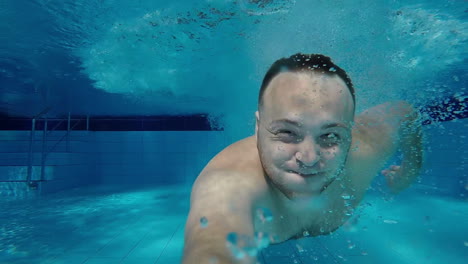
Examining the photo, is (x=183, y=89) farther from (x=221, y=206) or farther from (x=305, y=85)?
(x=221, y=206)

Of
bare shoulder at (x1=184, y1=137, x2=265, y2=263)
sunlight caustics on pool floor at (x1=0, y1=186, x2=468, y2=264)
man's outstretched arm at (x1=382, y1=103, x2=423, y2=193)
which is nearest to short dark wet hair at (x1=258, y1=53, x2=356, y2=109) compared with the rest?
bare shoulder at (x1=184, y1=137, x2=265, y2=263)

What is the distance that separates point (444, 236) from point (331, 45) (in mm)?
5510

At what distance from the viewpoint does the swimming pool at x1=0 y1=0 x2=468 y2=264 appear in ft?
13.2

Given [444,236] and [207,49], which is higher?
[207,49]

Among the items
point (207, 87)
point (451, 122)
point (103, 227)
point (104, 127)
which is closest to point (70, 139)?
point (104, 127)

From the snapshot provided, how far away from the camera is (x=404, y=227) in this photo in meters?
4.86

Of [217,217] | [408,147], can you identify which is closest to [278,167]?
[217,217]

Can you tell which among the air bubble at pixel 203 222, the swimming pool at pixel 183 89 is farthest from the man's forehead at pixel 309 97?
the swimming pool at pixel 183 89

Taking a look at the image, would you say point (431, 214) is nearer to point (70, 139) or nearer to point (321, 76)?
point (321, 76)

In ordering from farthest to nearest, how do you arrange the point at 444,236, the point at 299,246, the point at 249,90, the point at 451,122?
1. the point at 249,90
2. the point at 451,122
3. the point at 444,236
4. the point at 299,246

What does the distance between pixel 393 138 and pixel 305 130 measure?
1648 millimetres

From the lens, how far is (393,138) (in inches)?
104

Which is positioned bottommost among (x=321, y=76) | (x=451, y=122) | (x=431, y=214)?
(x=431, y=214)

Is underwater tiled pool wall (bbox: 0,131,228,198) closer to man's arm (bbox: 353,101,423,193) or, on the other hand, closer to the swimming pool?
the swimming pool
